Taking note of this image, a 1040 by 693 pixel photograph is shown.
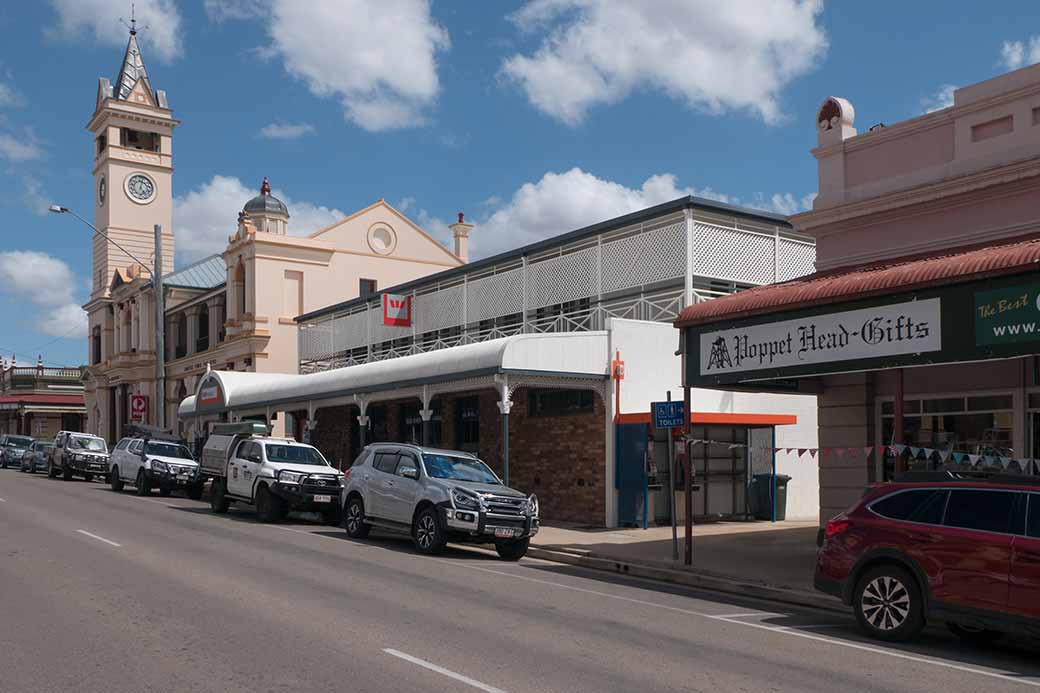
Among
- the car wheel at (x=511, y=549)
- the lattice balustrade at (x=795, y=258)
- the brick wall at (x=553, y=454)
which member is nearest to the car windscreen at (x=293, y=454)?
the brick wall at (x=553, y=454)

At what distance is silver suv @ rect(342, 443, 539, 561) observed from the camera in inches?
655

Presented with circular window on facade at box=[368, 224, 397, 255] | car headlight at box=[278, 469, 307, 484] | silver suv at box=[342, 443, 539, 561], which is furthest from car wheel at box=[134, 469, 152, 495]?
circular window on facade at box=[368, 224, 397, 255]

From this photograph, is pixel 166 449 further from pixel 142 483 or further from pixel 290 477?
pixel 290 477

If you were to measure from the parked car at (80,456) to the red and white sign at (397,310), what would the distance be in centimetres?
1203

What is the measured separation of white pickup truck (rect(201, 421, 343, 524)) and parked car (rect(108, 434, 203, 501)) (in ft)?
15.7

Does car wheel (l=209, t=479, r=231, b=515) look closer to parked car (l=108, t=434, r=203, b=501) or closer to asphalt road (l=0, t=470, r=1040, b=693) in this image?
parked car (l=108, t=434, r=203, b=501)

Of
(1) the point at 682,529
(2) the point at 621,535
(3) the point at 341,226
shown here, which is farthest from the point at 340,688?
(3) the point at 341,226

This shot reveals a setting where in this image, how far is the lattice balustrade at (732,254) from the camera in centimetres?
2250

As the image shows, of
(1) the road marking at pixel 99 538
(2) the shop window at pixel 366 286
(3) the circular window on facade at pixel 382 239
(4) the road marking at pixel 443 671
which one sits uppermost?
(3) the circular window on facade at pixel 382 239

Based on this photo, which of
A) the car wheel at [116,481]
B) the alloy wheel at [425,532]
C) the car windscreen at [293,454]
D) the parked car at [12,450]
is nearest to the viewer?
the alloy wheel at [425,532]

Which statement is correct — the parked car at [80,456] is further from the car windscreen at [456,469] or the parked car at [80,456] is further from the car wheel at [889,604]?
the car wheel at [889,604]

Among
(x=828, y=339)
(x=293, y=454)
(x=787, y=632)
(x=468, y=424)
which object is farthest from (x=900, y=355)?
(x=468, y=424)

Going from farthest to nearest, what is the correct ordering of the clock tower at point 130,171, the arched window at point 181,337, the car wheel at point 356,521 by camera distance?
the clock tower at point 130,171 < the arched window at point 181,337 < the car wheel at point 356,521

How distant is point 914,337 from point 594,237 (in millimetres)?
13082
